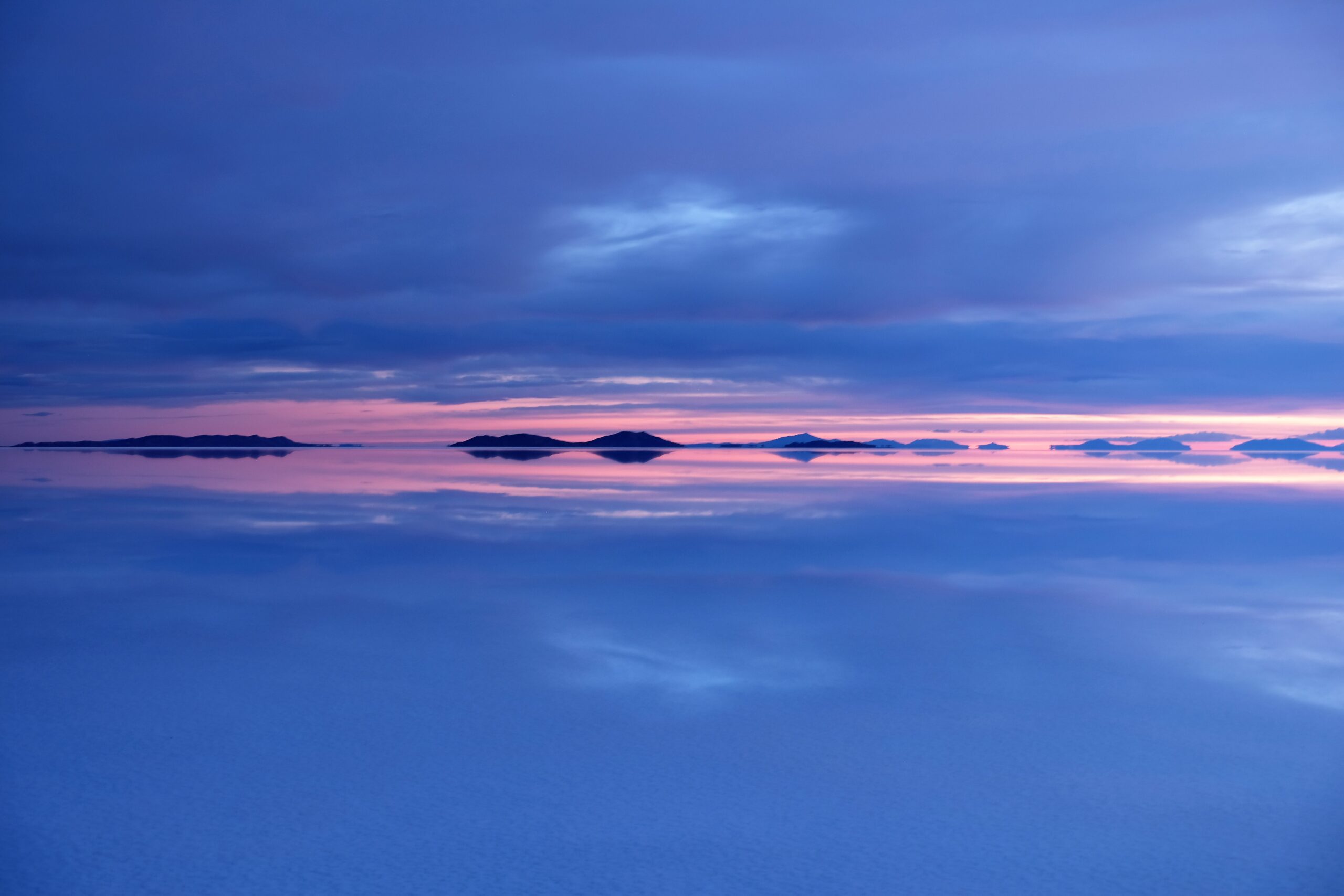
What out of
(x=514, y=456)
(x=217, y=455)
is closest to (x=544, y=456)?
(x=514, y=456)

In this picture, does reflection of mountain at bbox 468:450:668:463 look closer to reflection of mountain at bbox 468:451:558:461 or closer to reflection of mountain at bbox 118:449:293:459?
reflection of mountain at bbox 468:451:558:461

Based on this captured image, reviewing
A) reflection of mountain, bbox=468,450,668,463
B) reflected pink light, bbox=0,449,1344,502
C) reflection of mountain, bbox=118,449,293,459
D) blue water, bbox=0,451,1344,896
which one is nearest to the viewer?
blue water, bbox=0,451,1344,896

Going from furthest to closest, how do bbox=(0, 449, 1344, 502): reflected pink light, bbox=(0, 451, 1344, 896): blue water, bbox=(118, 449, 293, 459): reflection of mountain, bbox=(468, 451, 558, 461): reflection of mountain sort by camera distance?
bbox=(118, 449, 293, 459): reflection of mountain
bbox=(468, 451, 558, 461): reflection of mountain
bbox=(0, 449, 1344, 502): reflected pink light
bbox=(0, 451, 1344, 896): blue water

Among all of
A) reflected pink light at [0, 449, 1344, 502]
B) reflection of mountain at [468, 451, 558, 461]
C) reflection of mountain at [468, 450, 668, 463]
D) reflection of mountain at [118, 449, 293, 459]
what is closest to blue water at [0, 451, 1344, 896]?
reflected pink light at [0, 449, 1344, 502]

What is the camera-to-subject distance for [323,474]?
34.1 meters

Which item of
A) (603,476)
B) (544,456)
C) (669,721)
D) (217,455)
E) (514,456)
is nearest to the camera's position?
(669,721)

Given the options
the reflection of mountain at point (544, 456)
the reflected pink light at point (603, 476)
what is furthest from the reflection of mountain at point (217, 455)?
the reflection of mountain at point (544, 456)

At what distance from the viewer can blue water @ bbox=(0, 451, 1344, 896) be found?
12.6 feet

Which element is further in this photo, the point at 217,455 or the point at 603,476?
the point at 217,455

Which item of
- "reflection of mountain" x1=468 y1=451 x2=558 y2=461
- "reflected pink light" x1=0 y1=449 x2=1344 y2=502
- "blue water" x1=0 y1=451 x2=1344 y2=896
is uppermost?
"reflection of mountain" x1=468 y1=451 x2=558 y2=461

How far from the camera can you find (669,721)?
5543 millimetres

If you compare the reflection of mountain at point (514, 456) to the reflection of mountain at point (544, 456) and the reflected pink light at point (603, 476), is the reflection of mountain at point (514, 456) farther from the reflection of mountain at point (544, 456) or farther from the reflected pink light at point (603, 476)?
the reflected pink light at point (603, 476)

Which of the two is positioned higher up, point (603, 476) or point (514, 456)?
point (514, 456)

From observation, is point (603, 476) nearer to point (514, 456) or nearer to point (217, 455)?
point (514, 456)
